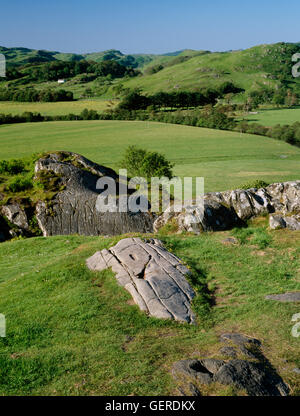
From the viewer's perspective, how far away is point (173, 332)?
1310cm

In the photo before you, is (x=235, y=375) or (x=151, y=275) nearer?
(x=235, y=375)

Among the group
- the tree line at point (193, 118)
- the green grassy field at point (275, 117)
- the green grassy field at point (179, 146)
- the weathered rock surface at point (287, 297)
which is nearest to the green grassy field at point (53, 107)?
the tree line at point (193, 118)

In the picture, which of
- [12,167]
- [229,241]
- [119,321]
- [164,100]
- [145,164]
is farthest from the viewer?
[164,100]

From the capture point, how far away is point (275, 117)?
144 meters

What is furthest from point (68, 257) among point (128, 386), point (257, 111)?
point (257, 111)

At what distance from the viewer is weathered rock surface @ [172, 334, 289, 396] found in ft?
Answer: 33.3

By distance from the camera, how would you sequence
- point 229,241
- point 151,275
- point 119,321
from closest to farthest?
1. point 119,321
2. point 151,275
3. point 229,241

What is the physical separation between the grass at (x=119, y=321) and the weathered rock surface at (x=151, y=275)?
0.42m

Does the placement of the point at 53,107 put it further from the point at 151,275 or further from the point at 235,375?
the point at 235,375

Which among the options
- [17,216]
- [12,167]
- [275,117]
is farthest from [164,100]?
[17,216]

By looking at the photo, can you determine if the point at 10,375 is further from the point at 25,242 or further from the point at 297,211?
the point at 297,211

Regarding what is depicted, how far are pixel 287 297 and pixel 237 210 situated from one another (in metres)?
9.73

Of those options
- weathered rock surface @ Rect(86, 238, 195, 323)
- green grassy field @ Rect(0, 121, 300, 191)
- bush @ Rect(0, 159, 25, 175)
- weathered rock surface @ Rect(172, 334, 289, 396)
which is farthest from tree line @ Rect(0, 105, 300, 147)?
weathered rock surface @ Rect(172, 334, 289, 396)
